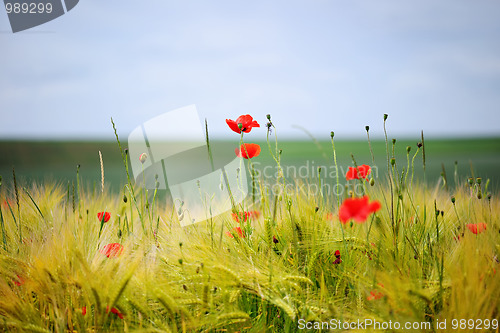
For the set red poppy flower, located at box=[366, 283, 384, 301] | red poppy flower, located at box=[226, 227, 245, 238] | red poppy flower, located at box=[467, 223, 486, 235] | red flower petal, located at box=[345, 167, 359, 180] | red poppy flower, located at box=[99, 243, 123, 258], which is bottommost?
red poppy flower, located at box=[366, 283, 384, 301]

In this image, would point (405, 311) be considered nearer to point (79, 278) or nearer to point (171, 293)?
point (171, 293)

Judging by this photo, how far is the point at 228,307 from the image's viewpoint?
1038mm

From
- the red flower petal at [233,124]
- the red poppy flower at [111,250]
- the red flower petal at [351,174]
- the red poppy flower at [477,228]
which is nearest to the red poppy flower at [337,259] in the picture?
the red flower petal at [351,174]

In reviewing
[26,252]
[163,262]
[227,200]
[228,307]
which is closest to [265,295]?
[228,307]

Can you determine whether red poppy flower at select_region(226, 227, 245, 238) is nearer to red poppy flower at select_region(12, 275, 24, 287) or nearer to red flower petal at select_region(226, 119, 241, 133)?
red flower petal at select_region(226, 119, 241, 133)

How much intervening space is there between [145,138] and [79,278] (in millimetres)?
829

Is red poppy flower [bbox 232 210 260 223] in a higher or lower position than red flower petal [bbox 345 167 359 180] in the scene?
lower

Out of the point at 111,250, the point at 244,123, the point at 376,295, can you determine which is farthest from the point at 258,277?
the point at 244,123

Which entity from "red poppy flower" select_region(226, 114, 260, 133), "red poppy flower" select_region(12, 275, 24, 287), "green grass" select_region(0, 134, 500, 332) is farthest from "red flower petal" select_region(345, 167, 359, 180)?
"red poppy flower" select_region(12, 275, 24, 287)

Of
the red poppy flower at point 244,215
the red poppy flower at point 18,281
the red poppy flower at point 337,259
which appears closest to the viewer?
the red poppy flower at point 18,281

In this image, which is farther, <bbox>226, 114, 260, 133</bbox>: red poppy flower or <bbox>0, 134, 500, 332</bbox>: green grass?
<bbox>226, 114, 260, 133</bbox>: red poppy flower

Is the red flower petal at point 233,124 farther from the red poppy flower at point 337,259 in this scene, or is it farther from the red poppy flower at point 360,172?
the red poppy flower at point 337,259

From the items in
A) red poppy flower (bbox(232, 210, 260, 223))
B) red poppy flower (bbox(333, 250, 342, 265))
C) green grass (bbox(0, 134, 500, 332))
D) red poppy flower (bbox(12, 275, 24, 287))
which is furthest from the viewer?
red poppy flower (bbox(232, 210, 260, 223))

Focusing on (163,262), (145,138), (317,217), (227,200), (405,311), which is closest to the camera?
(405,311)
